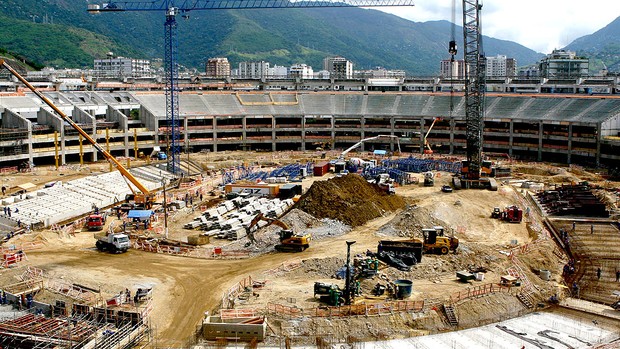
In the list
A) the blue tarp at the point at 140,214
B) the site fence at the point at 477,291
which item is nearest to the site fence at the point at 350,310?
the site fence at the point at 477,291

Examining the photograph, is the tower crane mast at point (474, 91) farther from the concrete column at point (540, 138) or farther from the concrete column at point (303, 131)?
the concrete column at point (303, 131)

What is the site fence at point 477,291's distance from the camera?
33594 millimetres

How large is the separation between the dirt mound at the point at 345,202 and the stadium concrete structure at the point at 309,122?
41530mm

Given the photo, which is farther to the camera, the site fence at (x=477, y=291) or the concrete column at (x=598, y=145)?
the concrete column at (x=598, y=145)

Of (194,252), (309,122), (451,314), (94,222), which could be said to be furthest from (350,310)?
(309,122)

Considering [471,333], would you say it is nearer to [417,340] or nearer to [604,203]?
[417,340]

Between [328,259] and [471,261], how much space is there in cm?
917

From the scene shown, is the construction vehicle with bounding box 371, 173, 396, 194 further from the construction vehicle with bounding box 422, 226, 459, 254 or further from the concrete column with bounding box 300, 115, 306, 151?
the concrete column with bounding box 300, 115, 306, 151

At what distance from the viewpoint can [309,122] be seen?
110062 millimetres

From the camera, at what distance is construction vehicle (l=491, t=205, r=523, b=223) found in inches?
2090

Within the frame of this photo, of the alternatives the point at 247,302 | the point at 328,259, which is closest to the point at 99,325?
the point at 247,302

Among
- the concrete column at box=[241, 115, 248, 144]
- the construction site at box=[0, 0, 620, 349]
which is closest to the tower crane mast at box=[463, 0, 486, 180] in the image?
the construction site at box=[0, 0, 620, 349]

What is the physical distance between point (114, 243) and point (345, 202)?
18.6 metres

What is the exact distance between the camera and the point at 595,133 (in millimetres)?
84688
